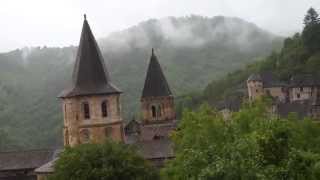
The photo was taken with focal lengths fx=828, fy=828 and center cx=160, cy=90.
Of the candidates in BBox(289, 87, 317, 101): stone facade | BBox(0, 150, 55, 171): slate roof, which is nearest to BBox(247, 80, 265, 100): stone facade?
BBox(289, 87, 317, 101): stone facade

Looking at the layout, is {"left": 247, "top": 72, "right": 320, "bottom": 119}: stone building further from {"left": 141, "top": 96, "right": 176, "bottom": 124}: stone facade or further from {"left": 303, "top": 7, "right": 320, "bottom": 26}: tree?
{"left": 141, "top": 96, "right": 176, "bottom": 124}: stone facade

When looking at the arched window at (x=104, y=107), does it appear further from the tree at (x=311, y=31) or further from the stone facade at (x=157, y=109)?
the tree at (x=311, y=31)

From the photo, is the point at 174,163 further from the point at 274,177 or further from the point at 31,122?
the point at 31,122

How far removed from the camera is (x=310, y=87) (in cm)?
12706

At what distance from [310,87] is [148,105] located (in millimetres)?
56183

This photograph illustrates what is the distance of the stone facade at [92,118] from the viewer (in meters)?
59.3

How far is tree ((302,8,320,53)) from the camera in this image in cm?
13150

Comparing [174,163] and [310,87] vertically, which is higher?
[310,87]

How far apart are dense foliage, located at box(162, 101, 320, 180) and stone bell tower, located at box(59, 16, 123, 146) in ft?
48.3

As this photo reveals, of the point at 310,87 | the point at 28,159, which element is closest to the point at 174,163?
the point at 28,159

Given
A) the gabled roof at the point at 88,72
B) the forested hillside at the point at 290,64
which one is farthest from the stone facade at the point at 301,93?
the gabled roof at the point at 88,72

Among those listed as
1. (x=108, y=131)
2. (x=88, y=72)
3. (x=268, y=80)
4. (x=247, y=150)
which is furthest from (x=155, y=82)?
(x=268, y=80)

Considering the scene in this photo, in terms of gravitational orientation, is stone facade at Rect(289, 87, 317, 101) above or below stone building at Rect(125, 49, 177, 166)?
above

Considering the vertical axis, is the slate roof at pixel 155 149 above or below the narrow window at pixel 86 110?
below
